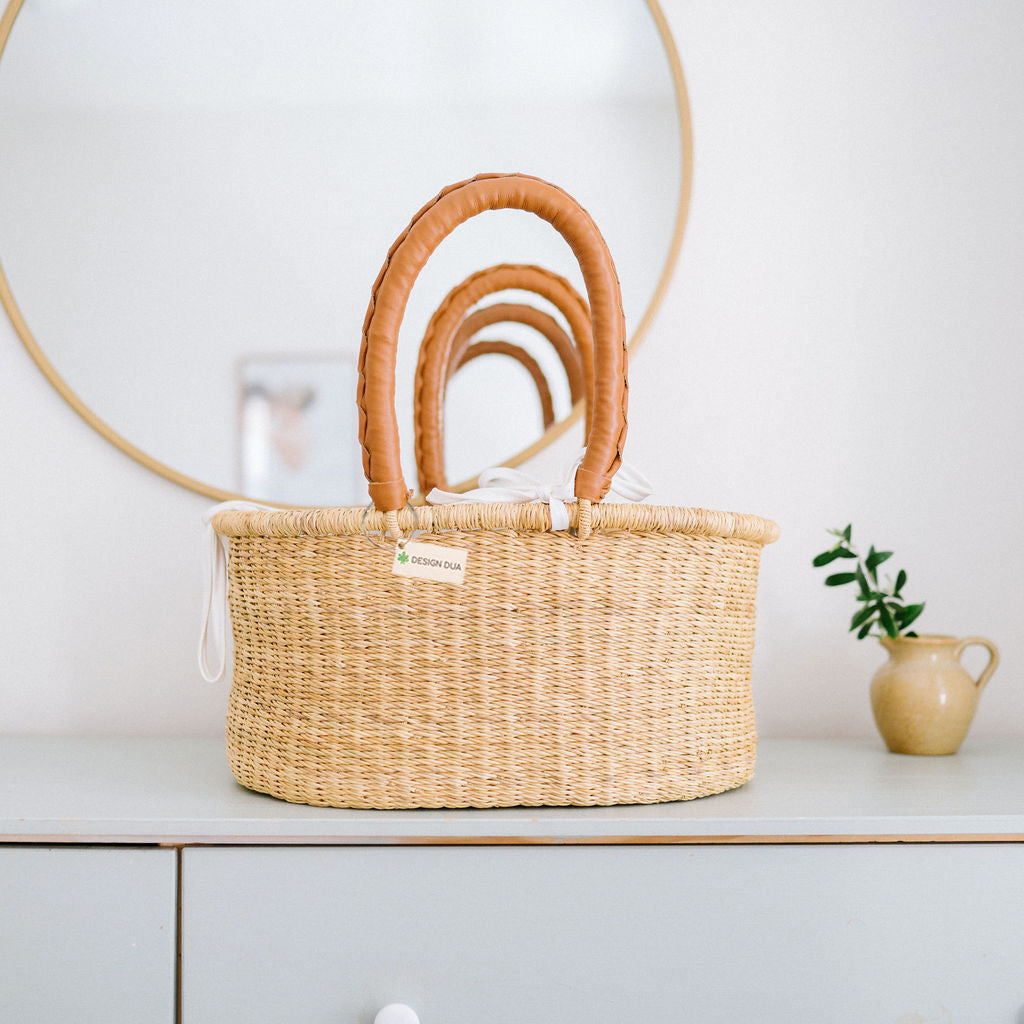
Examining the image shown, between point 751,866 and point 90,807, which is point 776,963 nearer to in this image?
point 751,866

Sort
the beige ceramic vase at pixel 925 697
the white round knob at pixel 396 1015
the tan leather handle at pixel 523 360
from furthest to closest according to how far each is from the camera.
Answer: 1. the tan leather handle at pixel 523 360
2. the beige ceramic vase at pixel 925 697
3. the white round knob at pixel 396 1015

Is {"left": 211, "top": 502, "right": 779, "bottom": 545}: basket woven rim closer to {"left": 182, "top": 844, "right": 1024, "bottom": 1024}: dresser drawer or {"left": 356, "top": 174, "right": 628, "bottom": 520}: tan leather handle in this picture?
{"left": 356, "top": 174, "right": 628, "bottom": 520}: tan leather handle

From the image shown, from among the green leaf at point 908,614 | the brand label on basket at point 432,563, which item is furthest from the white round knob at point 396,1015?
the green leaf at point 908,614

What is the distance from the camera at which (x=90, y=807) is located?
728 millimetres

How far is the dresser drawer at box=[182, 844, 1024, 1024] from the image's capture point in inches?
27.1

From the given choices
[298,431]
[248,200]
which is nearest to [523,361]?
[298,431]

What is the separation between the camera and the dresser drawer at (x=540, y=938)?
688 millimetres

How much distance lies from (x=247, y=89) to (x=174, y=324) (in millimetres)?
319

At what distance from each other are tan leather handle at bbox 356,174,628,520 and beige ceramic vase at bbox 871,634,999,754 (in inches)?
19.6

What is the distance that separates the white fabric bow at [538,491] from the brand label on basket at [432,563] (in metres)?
0.05

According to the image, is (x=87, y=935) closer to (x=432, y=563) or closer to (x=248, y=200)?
(x=432, y=563)

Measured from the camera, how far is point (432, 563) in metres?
0.71

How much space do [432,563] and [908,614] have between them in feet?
2.02

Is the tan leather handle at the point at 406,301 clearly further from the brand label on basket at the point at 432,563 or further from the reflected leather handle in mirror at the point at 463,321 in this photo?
the reflected leather handle in mirror at the point at 463,321
